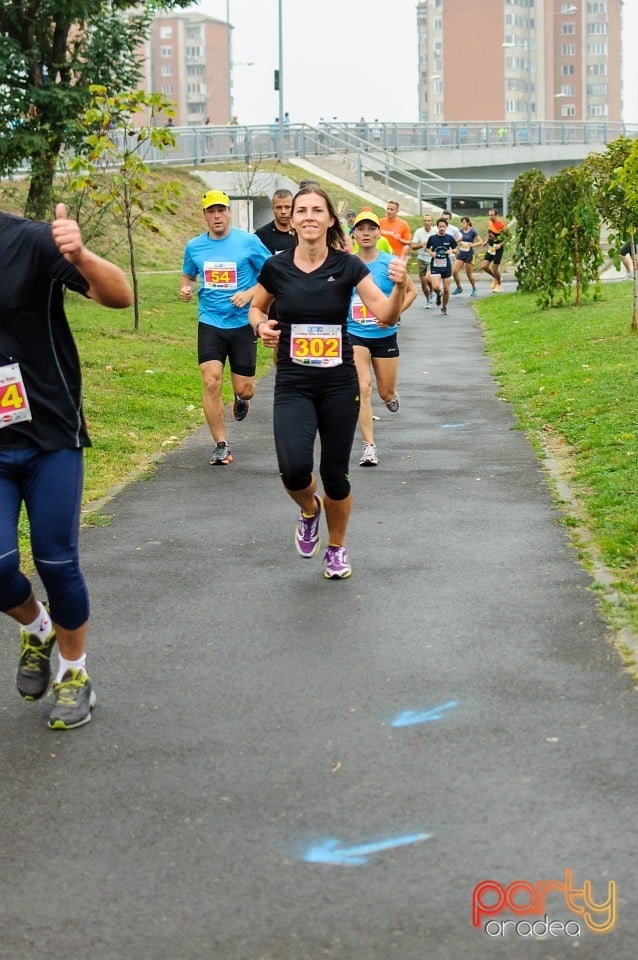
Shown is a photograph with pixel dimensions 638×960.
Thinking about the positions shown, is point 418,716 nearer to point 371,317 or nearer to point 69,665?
point 69,665

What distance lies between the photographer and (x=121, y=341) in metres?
21.6

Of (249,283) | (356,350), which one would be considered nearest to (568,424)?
(356,350)

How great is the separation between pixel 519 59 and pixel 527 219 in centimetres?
13342

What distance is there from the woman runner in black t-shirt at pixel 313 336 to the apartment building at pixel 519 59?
446 ft

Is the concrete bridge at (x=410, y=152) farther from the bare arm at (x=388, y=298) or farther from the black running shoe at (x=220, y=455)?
the bare arm at (x=388, y=298)

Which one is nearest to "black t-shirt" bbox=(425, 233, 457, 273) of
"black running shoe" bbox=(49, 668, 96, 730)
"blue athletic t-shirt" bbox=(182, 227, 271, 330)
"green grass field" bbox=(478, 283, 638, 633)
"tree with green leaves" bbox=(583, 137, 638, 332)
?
"green grass field" bbox=(478, 283, 638, 633)

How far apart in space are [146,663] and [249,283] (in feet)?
18.6

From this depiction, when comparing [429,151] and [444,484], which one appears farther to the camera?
[429,151]

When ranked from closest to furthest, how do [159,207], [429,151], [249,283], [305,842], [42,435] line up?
[305,842], [42,435], [249,283], [159,207], [429,151]

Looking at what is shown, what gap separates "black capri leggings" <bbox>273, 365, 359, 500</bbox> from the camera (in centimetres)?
Answer: 725

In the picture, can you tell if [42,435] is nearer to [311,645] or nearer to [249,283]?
[311,645]

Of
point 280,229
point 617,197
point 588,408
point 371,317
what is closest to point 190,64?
point 617,197

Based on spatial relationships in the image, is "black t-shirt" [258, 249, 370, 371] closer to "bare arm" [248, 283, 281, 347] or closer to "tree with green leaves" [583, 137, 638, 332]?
"bare arm" [248, 283, 281, 347]

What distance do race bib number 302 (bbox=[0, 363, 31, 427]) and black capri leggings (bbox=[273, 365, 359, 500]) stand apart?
248 centimetres
